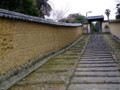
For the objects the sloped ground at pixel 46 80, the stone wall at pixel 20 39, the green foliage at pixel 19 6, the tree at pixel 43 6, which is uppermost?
the tree at pixel 43 6

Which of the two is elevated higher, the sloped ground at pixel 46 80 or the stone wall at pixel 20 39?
the stone wall at pixel 20 39

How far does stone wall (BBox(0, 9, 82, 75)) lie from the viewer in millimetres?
5297

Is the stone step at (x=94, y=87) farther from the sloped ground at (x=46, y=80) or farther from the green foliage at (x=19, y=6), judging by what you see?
the green foliage at (x=19, y=6)

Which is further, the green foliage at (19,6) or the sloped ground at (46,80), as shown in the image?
the green foliage at (19,6)

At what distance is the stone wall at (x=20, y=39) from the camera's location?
17.4ft

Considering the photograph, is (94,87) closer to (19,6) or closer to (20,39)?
(20,39)

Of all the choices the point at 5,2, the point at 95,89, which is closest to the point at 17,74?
the point at 95,89

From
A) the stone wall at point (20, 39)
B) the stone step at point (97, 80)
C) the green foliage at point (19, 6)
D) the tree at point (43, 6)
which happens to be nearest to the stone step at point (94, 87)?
the stone step at point (97, 80)

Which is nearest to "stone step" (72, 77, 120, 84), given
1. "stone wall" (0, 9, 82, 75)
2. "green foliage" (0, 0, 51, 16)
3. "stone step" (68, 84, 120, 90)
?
"stone step" (68, 84, 120, 90)

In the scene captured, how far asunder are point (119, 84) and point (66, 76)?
5.47 ft

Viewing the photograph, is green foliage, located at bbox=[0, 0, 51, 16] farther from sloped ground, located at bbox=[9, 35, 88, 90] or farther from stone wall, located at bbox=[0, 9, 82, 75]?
sloped ground, located at bbox=[9, 35, 88, 90]

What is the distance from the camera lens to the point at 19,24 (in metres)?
6.37

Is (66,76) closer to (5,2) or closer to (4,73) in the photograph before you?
(4,73)

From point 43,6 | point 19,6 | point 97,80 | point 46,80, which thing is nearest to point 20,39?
point 46,80
